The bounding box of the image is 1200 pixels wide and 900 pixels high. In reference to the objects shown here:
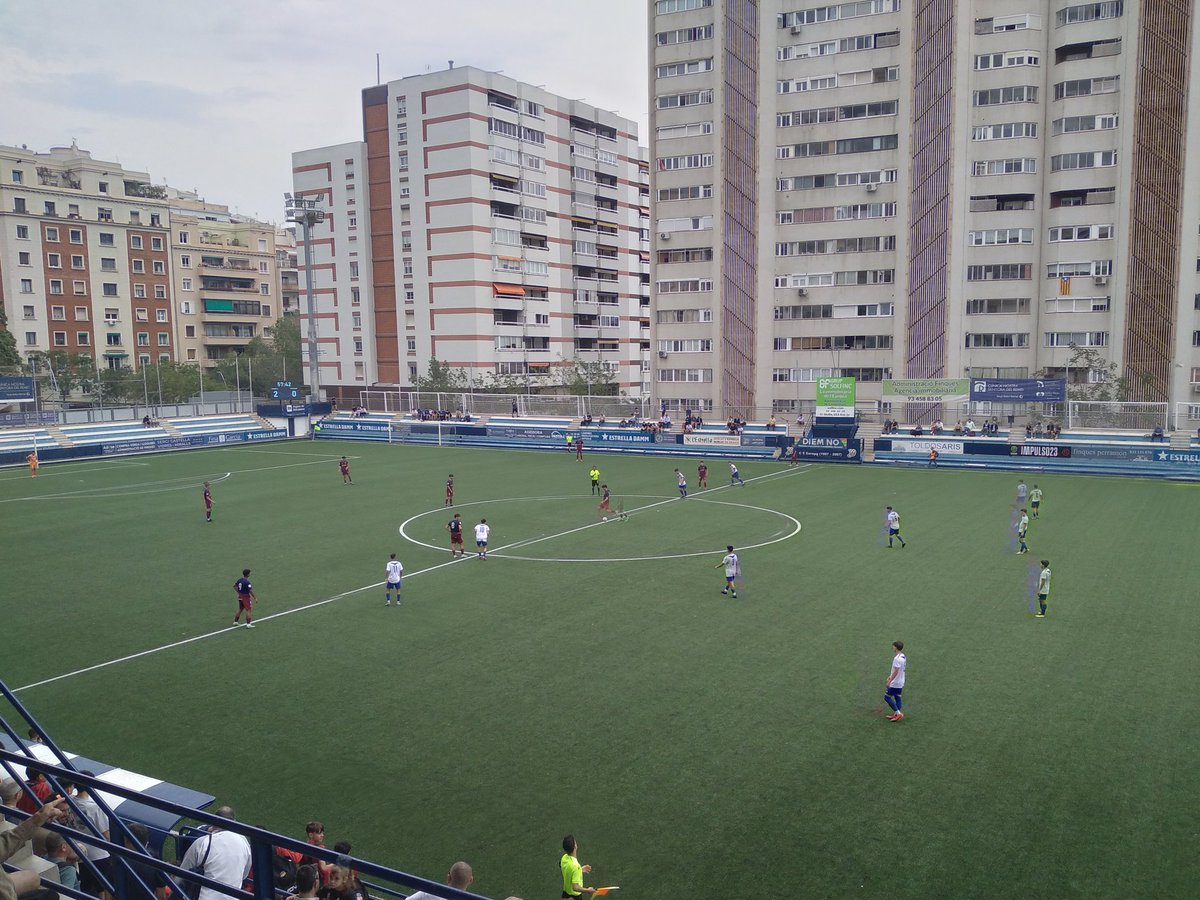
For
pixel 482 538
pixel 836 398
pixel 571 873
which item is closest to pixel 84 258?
pixel 836 398

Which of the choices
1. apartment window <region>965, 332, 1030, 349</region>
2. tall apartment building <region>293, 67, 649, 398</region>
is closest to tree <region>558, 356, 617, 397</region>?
tall apartment building <region>293, 67, 649, 398</region>

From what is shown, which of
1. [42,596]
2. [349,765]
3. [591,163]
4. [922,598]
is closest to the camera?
[349,765]

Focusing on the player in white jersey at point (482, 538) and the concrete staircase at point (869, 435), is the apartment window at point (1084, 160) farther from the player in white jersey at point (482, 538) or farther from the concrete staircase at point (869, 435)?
the player in white jersey at point (482, 538)

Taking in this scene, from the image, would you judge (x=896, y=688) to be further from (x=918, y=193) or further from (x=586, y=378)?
(x=586, y=378)

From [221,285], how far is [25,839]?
109 m

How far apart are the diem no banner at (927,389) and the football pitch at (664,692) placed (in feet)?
74.2

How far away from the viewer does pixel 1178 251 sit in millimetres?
61781

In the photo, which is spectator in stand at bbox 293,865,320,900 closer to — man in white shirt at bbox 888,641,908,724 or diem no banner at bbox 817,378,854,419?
man in white shirt at bbox 888,641,908,724

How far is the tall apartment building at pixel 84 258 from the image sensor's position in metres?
83.6

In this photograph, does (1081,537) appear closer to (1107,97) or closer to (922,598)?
(922,598)

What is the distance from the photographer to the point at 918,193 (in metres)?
68.4

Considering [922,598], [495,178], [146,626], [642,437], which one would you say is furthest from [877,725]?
[495,178]

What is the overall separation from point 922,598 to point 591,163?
278ft

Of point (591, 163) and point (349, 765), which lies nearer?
point (349, 765)
